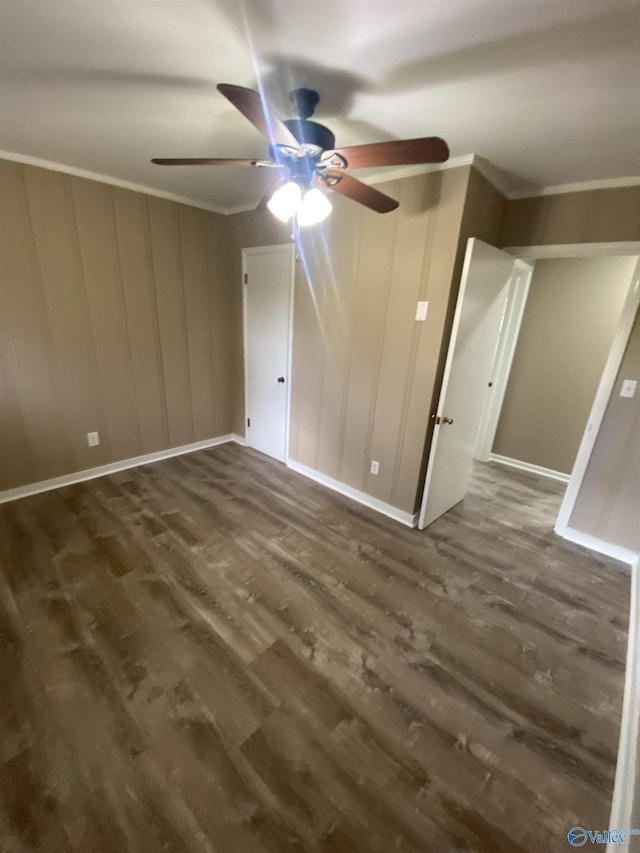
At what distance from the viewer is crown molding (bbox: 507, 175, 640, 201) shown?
6.67 feet

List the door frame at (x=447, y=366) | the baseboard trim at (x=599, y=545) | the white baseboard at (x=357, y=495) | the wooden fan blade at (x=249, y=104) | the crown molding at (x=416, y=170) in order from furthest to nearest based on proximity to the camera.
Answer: the white baseboard at (x=357, y=495), the baseboard trim at (x=599, y=545), the door frame at (x=447, y=366), the crown molding at (x=416, y=170), the wooden fan blade at (x=249, y=104)

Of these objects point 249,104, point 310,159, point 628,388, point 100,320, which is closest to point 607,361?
A: point 628,388

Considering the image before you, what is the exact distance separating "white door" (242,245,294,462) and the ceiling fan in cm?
143

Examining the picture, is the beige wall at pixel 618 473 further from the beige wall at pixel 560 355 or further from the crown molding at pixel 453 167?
the beige wall at pixel 560 355

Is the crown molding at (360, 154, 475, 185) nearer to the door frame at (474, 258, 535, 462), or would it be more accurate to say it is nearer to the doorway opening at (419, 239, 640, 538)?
the doorway opening at (419, 239, 640, 538)

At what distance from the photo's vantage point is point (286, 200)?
155 cm

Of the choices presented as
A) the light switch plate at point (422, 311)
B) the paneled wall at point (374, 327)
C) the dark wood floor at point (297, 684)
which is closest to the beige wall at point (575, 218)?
the paneled wall at point (374, 327)

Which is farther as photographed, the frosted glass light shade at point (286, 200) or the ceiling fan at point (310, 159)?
the frosted glass light shade at point (286, 200)

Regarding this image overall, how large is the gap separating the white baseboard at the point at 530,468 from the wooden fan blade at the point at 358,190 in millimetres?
3174

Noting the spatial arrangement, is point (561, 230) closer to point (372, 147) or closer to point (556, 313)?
point (556, 313)

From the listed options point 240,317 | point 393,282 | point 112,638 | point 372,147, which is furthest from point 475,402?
point 112,638

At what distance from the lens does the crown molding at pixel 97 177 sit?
7.50ft

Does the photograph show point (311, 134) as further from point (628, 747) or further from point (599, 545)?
point (599, 545)

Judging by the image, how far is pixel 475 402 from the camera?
2717 millimetres
